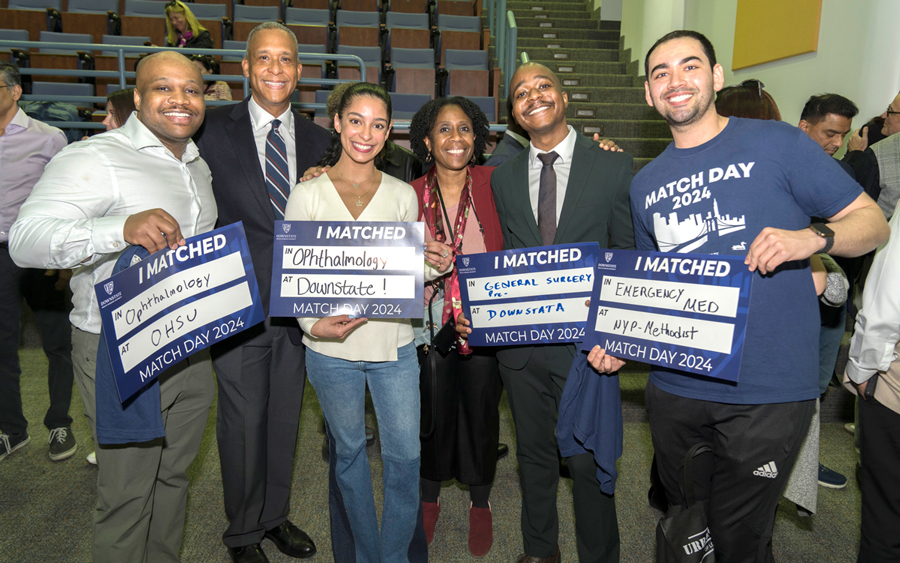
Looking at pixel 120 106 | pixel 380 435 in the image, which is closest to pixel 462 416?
pixel 380 435

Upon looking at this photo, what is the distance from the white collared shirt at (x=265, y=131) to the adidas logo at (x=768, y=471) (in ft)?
6.00

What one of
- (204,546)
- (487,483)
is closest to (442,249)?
(487,483)

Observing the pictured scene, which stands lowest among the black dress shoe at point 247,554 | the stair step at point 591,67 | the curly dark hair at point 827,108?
the black dress shoe at point 247,554

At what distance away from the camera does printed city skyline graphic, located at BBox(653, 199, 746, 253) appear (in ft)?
4.63

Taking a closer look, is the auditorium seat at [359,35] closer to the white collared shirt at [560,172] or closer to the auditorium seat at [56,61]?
the auditorium seat at [56,61]

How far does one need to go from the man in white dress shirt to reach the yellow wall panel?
525 cm

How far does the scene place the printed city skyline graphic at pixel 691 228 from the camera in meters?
1.41

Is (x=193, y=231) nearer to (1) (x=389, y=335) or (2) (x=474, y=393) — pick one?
(1) (x=389, y=335)

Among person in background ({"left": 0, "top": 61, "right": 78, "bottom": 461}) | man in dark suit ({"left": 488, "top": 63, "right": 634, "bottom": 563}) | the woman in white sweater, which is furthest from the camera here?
person in background ({"left": 0, "top": 61, "right": 78, "bottom": 461})

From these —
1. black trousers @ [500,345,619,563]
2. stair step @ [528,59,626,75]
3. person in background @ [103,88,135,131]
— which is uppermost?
stair step @ [528,59,626,75]

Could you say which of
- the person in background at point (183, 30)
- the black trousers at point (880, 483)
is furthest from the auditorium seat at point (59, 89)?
the black trousers at point (880, 483)

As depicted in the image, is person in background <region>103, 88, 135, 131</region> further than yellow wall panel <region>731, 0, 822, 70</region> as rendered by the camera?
No

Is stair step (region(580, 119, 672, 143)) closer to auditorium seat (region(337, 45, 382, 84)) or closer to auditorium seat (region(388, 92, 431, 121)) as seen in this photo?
auditorium seat (region(388, 92, 431, 121))

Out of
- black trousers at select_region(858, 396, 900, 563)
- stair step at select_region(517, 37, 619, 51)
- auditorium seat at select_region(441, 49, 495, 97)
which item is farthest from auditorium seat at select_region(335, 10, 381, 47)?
black trousers at select_region(858, 396, 900, 563)
